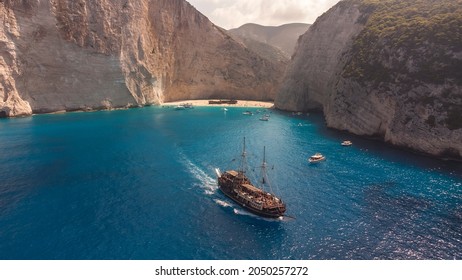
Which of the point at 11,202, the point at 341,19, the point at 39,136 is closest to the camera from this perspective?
the point at 11,202

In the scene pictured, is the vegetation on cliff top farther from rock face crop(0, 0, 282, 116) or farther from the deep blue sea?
rock face crop(0, 0, 282, 116)

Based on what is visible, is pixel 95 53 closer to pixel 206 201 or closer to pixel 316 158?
pixel 316 158

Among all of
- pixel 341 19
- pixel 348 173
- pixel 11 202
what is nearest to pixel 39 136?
pixel 11 202

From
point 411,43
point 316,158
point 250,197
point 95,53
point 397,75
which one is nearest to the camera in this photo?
point 250,197

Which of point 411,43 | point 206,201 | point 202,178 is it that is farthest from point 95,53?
point 411,43

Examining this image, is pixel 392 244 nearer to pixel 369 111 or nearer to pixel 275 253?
pixel 275 253

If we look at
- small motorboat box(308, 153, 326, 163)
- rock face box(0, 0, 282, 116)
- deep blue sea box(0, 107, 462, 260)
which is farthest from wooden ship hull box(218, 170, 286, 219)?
rock face box(0, 0, 282, 116)
